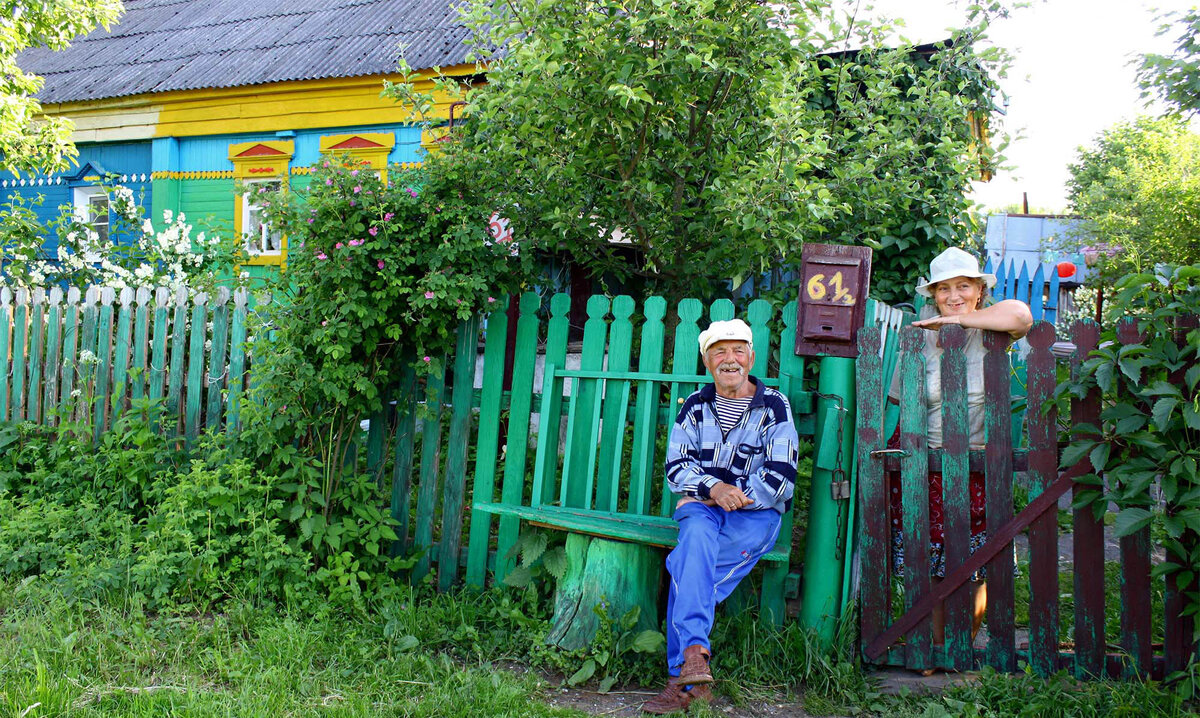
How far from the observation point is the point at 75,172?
13289 mm

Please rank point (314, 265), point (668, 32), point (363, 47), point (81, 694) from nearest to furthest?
point (81, 694)
point (668, 32)
point (314, 265)
point (363, 47)

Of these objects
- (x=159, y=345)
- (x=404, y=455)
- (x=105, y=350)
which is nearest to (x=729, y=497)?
(x=404, y=455)

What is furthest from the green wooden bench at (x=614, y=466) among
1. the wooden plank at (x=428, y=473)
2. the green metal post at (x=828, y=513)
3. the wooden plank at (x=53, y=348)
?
the wooden plank at (x=53, y=348)

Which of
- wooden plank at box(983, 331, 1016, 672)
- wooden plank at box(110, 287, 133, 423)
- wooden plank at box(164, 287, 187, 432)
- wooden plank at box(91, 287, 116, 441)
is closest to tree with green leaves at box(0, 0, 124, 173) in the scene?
wooden plank at box(91, 287, 116, 441)

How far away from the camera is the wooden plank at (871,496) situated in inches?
145

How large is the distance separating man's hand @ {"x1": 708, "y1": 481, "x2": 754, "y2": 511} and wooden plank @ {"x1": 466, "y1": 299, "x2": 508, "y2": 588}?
1352 mm

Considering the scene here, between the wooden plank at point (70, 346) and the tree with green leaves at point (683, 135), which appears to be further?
→ the wooden plank at point (70, 346)

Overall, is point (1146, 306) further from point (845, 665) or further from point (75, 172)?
point (75, 172)

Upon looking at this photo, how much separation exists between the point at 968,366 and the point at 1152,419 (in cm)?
74

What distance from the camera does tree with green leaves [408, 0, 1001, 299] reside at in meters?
3.91

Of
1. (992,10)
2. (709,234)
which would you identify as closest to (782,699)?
(709,234)

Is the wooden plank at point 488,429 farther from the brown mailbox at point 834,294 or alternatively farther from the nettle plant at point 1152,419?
the nettle plant at point 1152,419

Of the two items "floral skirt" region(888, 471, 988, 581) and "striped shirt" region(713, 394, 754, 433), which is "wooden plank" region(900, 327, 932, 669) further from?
"striped shirt" region(713, 394, 754, 433)

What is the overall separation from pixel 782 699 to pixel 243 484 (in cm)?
274
